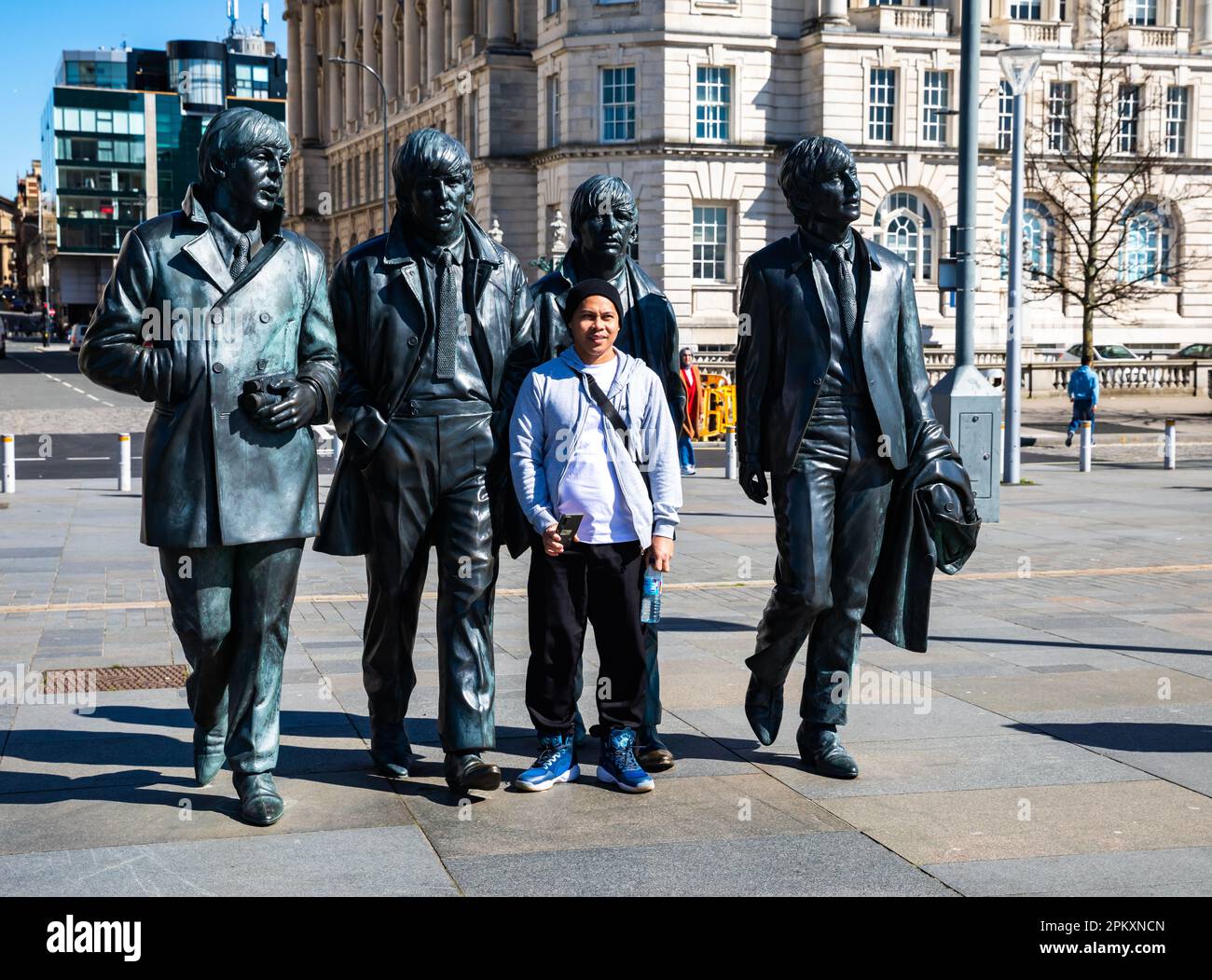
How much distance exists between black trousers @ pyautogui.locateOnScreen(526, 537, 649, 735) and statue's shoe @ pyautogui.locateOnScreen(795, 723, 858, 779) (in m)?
0.73

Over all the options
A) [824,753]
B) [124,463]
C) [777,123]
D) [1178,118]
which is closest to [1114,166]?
[1178,118]

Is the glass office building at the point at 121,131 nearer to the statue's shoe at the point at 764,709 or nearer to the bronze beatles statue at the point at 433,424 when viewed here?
the bronze beatles statue at the point at 433,424

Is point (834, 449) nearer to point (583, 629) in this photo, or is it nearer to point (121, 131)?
point (583, 629)

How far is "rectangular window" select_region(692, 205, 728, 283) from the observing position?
50281 mm

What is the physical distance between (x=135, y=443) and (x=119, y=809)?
74.6ft

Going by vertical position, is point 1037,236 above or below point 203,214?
above

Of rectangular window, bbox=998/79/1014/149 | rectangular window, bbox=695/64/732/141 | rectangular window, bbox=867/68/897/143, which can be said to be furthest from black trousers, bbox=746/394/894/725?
rectangular window, bbox=998/79/1014/149

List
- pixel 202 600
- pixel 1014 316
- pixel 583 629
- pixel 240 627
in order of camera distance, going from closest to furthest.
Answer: pixel 202 600 < pixel 240 627 < pixel 583 629 < pixel 1014 316

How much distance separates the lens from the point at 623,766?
18.5 ft

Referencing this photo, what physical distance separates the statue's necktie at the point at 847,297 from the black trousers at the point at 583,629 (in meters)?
1.20

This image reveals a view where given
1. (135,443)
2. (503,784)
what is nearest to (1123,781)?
(503,784)

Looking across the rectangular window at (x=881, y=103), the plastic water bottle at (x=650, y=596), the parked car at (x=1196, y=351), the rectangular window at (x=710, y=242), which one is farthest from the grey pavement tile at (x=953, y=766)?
the parked car at (x=1196, y=351)

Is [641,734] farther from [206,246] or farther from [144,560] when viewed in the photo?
[144,560]

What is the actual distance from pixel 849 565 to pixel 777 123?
155 feet
